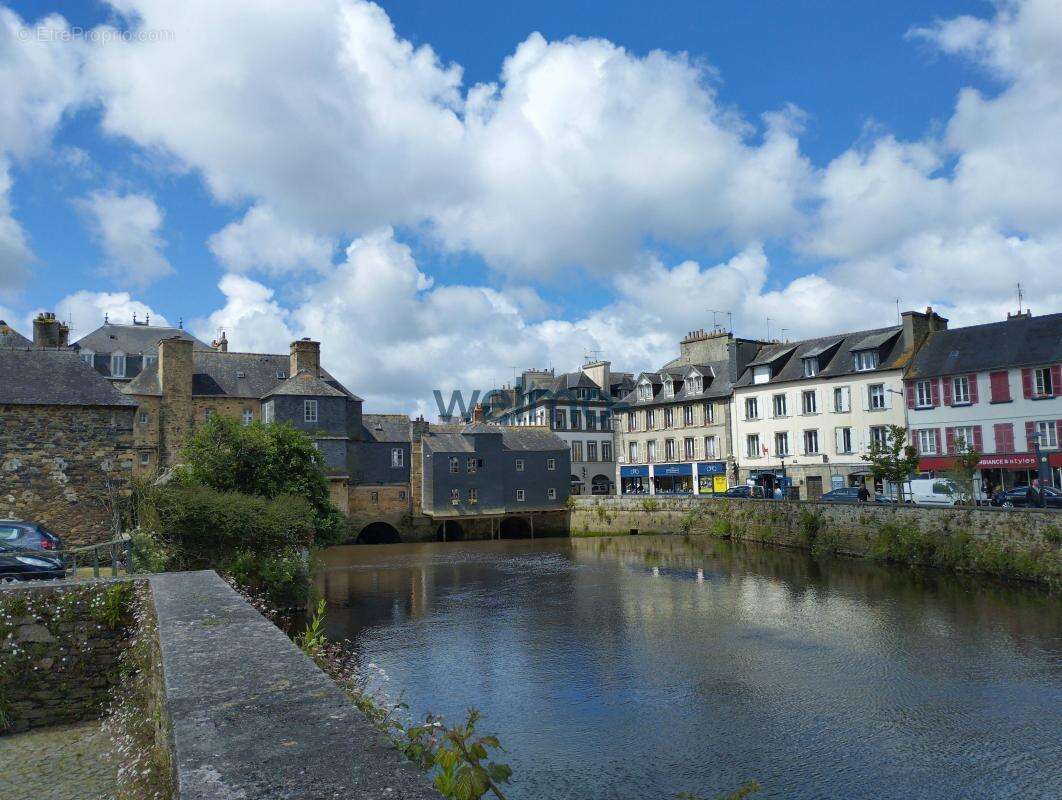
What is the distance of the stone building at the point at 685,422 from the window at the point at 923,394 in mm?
12268

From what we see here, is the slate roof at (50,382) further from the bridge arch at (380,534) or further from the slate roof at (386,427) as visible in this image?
the bridge arch at (380,534)

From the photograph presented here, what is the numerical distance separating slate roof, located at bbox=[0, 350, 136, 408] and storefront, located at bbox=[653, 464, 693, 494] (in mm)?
38149

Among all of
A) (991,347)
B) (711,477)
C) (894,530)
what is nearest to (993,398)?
(991,347)

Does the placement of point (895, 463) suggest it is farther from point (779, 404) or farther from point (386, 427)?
point (386, 427)

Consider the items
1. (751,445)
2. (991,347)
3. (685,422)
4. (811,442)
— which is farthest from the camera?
(685,422)

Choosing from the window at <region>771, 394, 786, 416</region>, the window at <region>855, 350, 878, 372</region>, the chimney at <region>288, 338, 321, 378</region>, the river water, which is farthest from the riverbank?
the chimney at <region>288, 338, 321, 378</region>

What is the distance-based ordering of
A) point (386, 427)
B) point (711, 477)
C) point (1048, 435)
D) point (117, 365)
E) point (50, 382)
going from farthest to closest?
point (386, 427) → point (711, 477) → point (117, 365) → point (1048, 435) → point (50, 382)

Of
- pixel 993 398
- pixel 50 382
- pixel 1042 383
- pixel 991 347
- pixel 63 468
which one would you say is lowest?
pixel 63 468

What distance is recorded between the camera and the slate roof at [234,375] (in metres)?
46.4

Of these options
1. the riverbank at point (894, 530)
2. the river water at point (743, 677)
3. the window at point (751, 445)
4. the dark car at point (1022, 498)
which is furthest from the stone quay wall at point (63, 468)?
the window at point (751, 445)

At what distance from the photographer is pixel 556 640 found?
1728cm

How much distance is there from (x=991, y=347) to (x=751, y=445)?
49.0 feet

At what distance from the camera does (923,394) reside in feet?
127

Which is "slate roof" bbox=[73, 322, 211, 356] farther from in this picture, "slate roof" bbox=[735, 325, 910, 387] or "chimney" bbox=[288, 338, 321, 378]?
"slate roof" bbox=[735, 325, 910, 387]
